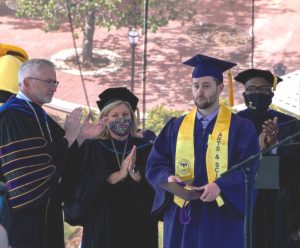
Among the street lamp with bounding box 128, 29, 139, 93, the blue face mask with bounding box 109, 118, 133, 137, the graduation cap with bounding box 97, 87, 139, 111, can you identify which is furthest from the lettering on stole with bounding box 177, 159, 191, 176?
the street lamp with bounding box 128, 29, 139, 93

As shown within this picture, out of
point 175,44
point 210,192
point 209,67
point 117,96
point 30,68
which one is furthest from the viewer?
point 175,44

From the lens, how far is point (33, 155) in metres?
3.95

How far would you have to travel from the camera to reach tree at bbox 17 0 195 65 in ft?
27.7

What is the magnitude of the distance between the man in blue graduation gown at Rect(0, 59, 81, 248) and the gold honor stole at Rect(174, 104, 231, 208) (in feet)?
2.43

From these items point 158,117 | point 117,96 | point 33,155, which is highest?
point 117,96

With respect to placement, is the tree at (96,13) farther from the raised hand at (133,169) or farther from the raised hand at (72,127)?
the raised hand at (133,169)

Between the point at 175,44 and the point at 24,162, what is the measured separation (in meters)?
6.33

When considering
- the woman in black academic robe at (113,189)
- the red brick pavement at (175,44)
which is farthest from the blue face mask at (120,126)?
the red brick pavement at (175,44)

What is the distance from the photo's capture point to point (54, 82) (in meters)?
4.02

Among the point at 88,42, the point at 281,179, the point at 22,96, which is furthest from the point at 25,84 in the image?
the point at 88,42

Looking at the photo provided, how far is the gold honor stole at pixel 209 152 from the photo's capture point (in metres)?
3.69

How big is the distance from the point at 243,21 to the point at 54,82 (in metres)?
6.48

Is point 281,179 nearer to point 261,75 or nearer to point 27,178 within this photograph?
point 261,75

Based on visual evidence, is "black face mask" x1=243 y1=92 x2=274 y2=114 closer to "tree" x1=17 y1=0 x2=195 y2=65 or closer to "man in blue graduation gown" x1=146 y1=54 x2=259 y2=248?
"man in blue graduation gown" x1=146 y1=54 x2=259 y2=248
